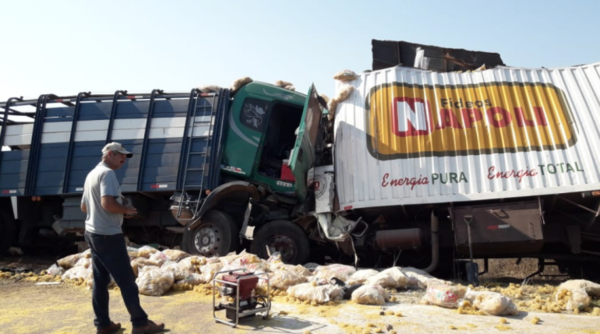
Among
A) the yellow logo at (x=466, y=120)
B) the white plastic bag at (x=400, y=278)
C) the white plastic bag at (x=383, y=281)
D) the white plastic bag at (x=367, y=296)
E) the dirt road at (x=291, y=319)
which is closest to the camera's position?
the dirt road at (x=291, y=319)

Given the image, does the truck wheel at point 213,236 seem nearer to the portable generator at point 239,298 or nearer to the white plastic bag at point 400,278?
the white plastic bag at point 400,278

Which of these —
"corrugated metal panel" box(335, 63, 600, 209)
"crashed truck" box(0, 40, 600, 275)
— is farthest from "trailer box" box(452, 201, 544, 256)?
"corrugated metal panel" box(335, 63, 600, 209)

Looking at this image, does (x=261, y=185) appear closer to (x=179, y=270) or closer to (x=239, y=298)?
(x=179, y=270)

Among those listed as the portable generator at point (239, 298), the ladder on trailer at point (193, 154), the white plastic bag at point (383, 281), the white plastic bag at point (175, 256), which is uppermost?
the ladder on trailer at point (193, 154)

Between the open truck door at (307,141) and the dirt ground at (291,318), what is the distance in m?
2.41

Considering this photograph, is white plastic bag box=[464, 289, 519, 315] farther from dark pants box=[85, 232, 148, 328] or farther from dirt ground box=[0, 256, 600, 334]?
dark pants box=[85, 232, 148, 328]

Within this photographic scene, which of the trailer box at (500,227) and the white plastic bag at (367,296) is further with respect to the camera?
the trailer box at (500,227)

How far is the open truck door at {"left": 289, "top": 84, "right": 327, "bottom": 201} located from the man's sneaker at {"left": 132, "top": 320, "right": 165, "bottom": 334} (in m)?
3.23

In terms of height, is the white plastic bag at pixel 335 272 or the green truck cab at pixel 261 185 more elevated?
the green truck cab at pixel 261 185

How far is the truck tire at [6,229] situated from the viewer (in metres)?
8.20

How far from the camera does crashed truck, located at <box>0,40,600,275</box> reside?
6074 mm

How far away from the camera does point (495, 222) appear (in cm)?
595

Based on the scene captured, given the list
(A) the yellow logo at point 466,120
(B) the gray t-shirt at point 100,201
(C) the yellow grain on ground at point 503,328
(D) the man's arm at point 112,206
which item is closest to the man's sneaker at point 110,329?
(B) the gray t-shirt at point 100,201

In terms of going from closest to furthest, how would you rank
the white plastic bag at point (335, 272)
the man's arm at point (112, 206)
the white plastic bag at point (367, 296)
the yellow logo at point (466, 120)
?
the man's arm at point (112, 206), the white plastic bag at point (367, 296), the white plastic bag at point (335, 272), the yellow logo at point (466, 120)
